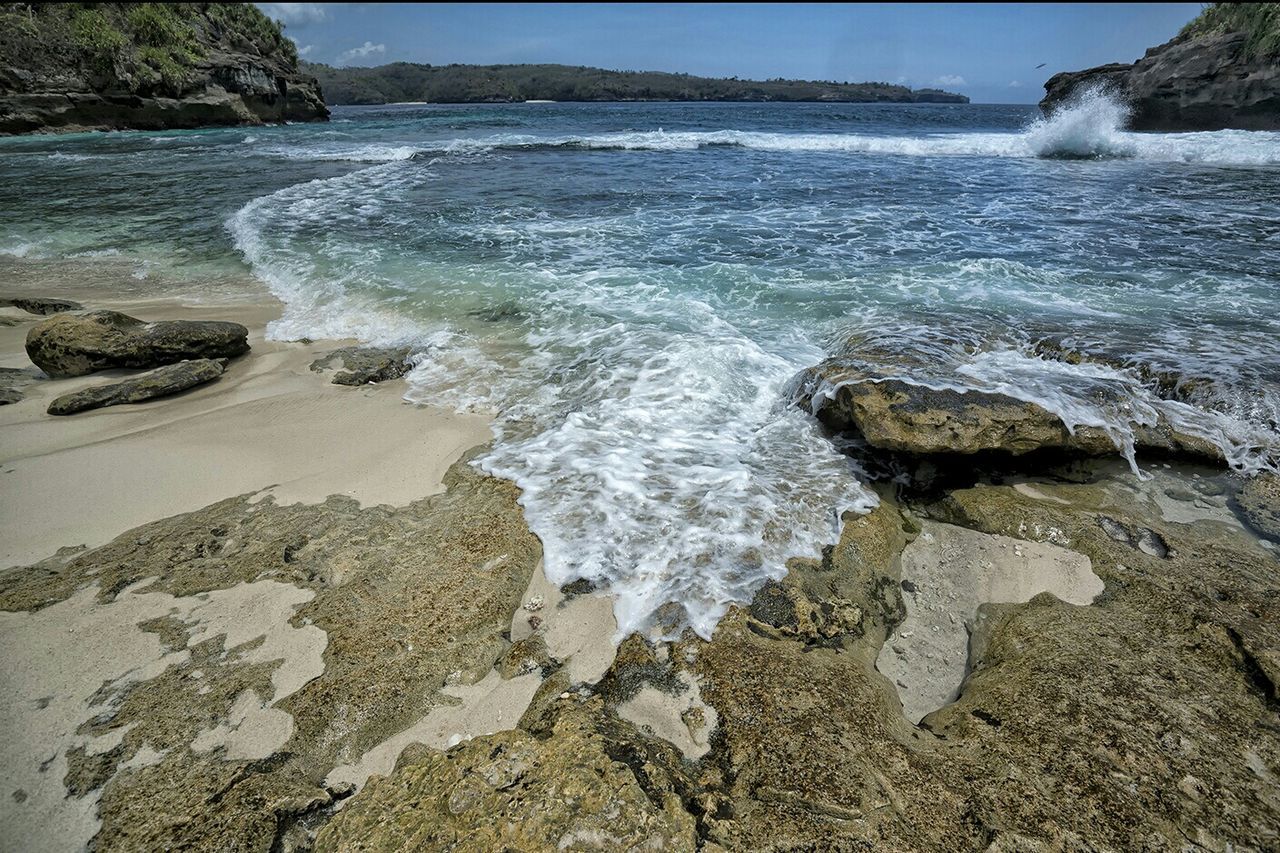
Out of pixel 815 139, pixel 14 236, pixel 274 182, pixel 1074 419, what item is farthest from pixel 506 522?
pixel 815 139

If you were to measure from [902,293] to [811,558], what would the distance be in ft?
16.5

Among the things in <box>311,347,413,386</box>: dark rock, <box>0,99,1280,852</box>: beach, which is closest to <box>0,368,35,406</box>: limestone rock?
<box>0,99,1280,852</box>: beach

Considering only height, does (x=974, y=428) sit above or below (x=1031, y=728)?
above

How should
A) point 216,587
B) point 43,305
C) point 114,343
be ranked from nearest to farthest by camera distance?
1. point 216,587
2. point 114,343
3. point 43,305

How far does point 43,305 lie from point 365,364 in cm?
488

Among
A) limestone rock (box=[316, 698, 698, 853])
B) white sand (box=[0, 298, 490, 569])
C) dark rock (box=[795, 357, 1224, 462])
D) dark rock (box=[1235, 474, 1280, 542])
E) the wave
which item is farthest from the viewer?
the wave

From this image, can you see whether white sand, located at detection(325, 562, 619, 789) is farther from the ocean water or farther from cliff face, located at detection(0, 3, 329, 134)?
cliff face, located at detection(0, 3, 329, 134)

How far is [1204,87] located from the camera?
999 inches

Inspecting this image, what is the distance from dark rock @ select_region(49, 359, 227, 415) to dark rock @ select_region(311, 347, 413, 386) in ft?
2.87

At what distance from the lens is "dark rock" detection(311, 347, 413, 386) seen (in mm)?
5098

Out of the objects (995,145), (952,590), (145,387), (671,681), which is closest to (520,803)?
(671,681)

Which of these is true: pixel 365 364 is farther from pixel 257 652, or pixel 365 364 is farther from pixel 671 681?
pixel 671 681

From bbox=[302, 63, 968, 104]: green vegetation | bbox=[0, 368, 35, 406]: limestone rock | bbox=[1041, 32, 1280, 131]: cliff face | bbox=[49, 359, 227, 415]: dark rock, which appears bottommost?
bbox=[0, 368, 35, 406]: limestone rock

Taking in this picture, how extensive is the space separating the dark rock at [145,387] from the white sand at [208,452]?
0.08m
